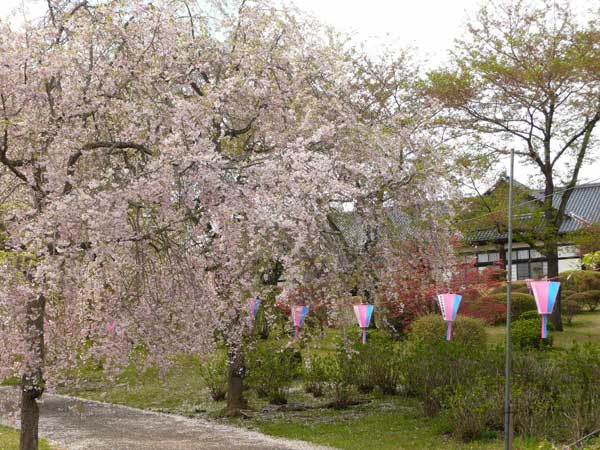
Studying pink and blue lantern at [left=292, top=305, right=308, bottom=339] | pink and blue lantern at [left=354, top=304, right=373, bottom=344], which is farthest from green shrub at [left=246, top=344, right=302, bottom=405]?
pink and blue lantern at [left=292, top=305, right=308, bottom=339]

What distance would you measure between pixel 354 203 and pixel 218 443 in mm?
3892

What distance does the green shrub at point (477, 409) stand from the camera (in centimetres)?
902

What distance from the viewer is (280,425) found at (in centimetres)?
1074

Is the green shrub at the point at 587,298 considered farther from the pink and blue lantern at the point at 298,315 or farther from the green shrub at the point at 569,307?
the pink and blue lantern at the point at 298,315

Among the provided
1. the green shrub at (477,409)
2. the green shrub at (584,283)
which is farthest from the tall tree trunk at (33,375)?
the green shrub at (584,283)

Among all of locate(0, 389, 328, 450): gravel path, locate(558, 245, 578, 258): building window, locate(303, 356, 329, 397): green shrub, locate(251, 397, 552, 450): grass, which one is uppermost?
locate(558, 245, 578, 258): building window

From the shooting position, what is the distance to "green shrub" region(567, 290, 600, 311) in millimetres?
22438

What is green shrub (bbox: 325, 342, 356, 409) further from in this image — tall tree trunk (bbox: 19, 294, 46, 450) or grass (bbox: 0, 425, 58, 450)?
tall tree trunk (bbox: 19, 294, 46, 450)

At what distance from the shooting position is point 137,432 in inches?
419

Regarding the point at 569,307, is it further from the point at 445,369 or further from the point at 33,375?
the point at 33,375

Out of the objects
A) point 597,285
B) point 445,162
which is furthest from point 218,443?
point 597,285

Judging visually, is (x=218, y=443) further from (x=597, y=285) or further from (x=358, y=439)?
(x=597, y=285)

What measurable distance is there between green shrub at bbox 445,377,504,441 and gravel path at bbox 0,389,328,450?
Result: 190 centimetres

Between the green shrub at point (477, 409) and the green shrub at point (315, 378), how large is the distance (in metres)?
3.90
